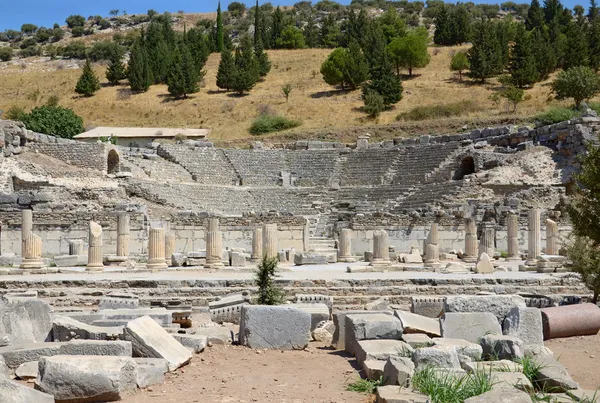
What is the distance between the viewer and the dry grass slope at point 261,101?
52812mm

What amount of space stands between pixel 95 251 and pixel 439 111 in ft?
114

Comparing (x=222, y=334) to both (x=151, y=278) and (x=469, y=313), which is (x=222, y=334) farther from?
(x=151, y=278)

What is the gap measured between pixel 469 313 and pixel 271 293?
3790 mm

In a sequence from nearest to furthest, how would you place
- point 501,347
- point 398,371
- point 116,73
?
point 398,371 → point 501,347 → point 116,73

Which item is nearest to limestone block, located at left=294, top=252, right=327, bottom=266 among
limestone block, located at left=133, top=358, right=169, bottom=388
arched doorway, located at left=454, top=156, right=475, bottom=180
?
arched doorway, located at left=454, top=156, right=475, bottom=180

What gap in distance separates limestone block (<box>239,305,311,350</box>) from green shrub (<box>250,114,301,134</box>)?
41.4 metres

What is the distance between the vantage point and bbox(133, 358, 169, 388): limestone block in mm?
8062

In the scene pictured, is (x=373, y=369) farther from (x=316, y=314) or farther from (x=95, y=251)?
(x=95, y=251)

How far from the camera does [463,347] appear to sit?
8984 millimetres

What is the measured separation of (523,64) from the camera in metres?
56.8

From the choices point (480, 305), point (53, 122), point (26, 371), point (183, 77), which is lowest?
point (26, 371)

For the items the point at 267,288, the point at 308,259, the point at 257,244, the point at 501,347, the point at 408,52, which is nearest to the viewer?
the point at 501,347

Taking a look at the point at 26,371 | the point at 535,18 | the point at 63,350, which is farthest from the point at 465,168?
the point at 535,18

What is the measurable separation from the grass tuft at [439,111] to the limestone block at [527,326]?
41.4 metres
